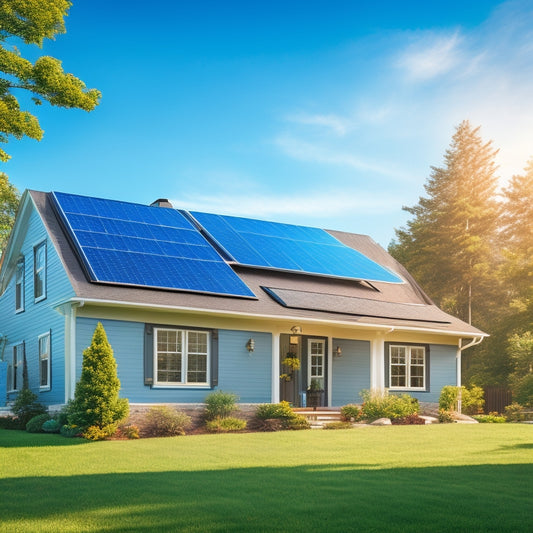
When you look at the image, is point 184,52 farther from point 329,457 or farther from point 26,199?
point 329,457

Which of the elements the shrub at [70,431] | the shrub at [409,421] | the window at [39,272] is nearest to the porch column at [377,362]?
the shrub at [409,421]

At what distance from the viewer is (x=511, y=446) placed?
13.3 meters

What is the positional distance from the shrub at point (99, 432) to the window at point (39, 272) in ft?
18.9

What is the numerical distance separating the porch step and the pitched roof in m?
2.51

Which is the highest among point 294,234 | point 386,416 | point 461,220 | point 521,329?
point 461,220

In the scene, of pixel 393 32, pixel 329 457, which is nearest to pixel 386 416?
pixel 329 457

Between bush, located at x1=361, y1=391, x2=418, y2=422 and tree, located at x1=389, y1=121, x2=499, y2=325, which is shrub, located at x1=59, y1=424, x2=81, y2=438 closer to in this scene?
bush, located at x1=361, y1=391, x2=418, y2=422

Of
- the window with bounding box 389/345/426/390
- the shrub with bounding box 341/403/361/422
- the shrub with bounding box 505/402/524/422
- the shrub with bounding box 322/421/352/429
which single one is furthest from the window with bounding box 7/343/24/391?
the shrub with bounding box 505/402/524/422

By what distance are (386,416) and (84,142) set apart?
20.5 metres

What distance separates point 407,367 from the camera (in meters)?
22.3

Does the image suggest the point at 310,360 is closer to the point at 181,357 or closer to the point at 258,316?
the point at 258,316

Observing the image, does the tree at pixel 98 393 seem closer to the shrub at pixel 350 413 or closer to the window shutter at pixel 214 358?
the window shutter at pixel 214 358

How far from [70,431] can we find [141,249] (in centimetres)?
584

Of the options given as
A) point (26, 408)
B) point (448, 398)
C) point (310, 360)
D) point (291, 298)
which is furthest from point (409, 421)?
point (26, 408)
